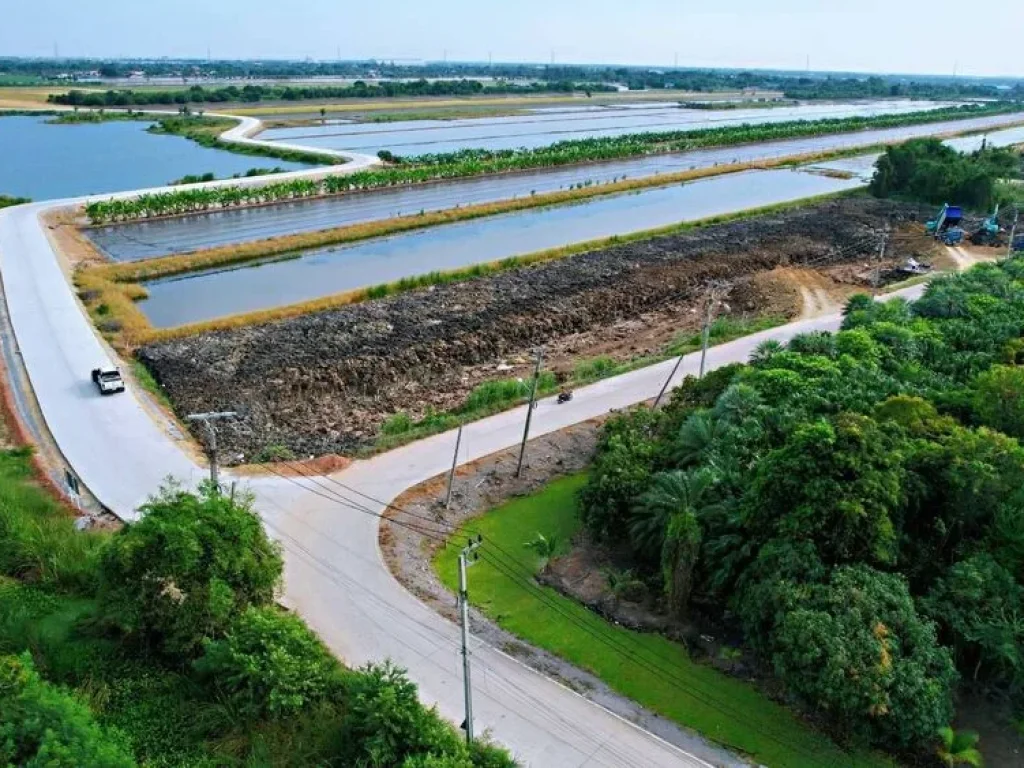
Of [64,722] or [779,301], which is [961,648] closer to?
[64,722]

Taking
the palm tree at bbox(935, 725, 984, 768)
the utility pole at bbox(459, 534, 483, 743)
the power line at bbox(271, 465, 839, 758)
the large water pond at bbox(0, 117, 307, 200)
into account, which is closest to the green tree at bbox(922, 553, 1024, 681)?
the palm tree at bbox(935, 725, 984, 768)

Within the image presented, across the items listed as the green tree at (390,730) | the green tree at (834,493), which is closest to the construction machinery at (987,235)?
the green tree at (834,493)

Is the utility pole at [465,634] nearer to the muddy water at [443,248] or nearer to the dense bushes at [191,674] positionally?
the dense bushes at [191,674]

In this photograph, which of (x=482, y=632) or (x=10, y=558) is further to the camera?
(x=10, y=558)

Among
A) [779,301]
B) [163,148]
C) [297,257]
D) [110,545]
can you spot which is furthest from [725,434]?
[163,148]

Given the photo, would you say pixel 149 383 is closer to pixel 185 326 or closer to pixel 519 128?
pixel 185 326

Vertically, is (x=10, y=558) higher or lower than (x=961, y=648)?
lower

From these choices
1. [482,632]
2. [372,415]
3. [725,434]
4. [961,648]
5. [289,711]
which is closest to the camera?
[289,711]
